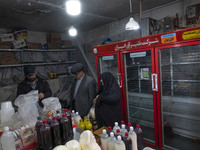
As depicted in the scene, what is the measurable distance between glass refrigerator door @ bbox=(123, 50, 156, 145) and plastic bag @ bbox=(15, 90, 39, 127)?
186 cm

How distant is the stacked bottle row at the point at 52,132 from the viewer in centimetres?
110

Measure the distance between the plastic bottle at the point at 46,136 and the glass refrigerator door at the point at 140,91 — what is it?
1.99 metres

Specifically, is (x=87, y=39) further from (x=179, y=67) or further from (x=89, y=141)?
(x=89, y=141)

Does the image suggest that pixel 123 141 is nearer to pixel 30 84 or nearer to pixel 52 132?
pixel 52 132

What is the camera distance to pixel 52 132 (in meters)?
1.16

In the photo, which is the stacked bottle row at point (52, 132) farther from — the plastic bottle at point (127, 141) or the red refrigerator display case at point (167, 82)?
the red refrigerator display case at point (167, 82)

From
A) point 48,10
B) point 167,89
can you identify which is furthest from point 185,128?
point 48,10

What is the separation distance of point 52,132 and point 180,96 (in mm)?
2186

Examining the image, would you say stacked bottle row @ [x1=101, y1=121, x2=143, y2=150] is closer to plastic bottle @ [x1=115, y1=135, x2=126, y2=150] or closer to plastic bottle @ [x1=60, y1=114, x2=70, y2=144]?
plastic bottle @ [x1=115, y1=135, x2=126, y2=150]

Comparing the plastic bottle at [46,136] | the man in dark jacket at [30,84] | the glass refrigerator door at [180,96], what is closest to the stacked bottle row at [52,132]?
the plastic bottle at [46,136]

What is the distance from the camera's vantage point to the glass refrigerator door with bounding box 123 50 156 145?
2.68 m

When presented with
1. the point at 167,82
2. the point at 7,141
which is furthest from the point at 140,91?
the point at 7,141

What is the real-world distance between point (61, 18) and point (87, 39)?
5.88 feet

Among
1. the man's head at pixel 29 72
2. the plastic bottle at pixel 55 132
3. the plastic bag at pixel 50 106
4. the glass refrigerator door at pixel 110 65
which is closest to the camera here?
the plastic bottle at pixel 55 132
